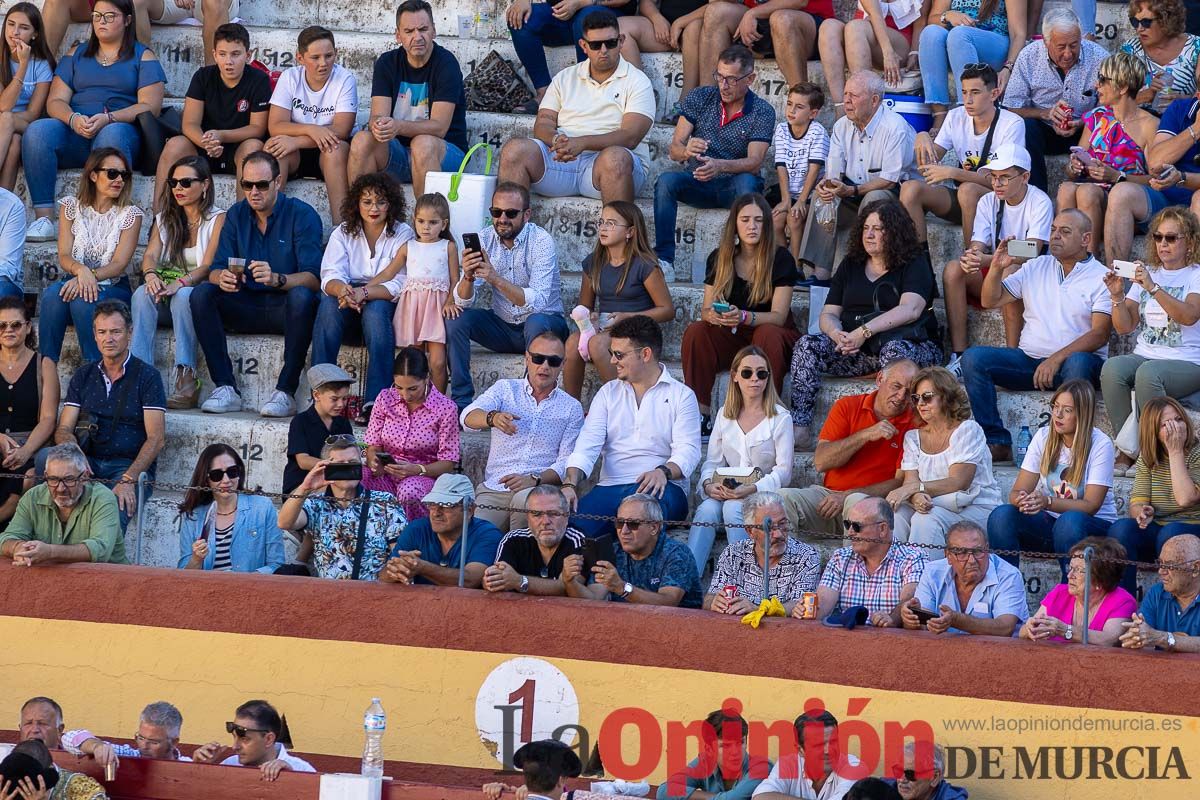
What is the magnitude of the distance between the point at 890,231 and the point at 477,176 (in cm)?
248

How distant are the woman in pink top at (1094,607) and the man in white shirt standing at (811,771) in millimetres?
958

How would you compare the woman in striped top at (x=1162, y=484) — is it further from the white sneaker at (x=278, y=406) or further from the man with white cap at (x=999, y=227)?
the white sneaker at (x=278, y=406)

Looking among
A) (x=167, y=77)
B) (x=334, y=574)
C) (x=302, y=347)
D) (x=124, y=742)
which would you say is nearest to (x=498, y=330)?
(x=302, y=347)

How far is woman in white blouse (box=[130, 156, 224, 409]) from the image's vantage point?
1173 centimetres

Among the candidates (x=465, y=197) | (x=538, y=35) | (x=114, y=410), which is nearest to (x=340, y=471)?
(x=114, y=410)

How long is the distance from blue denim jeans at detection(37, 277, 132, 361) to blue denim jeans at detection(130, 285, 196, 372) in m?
0.17

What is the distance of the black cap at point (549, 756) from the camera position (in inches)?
339

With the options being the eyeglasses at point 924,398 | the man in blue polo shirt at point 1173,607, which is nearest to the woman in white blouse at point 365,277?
the eyeglasses at point 924,398

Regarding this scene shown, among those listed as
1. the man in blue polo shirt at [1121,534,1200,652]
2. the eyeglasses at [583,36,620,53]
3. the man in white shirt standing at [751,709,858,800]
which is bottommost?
the man in white shirt standing at [751,709,858,800]

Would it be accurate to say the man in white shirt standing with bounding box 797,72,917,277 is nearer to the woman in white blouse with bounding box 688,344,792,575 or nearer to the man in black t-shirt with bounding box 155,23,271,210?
the woman in white blouse with bounding box 688,344,792,575

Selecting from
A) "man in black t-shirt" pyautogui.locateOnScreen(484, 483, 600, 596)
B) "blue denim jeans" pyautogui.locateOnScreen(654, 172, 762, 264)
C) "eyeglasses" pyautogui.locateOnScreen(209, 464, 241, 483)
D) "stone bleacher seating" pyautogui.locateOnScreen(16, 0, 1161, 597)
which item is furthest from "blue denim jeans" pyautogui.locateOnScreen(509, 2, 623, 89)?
"man in black t-shirt" pyautogui.locateOnScreen(484, 483, 600, 596)

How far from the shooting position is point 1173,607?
8914 millimetres

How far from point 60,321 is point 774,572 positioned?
4.53 meters

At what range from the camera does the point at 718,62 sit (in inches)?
489
